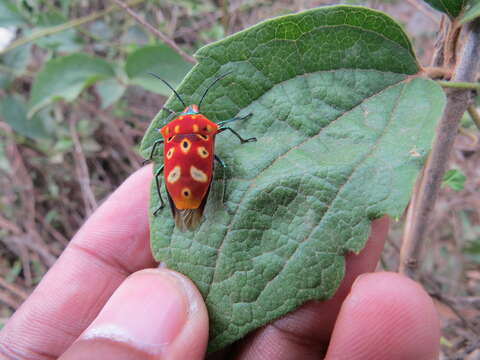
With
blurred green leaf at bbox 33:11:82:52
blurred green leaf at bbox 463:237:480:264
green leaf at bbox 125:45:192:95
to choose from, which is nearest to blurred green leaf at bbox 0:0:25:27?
blurred green leaf at bbox 33:11:82:52

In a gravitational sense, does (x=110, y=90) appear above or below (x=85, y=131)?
above

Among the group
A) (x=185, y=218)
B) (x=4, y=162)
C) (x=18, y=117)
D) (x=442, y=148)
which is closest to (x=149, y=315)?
(x=185, y=218)

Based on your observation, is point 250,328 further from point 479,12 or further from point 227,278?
point 479,12

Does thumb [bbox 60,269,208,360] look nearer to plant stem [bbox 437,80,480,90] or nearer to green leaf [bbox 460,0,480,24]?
plant stem [bbox 437,80,480,90]

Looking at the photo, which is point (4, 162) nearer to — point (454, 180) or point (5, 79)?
point (5, 79)

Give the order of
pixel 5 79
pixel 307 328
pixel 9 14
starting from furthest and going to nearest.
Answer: pixel 5 79
pixel 9 14
pixel 307 328

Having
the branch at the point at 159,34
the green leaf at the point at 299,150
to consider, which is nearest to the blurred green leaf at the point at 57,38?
the branch at the point at 159,34

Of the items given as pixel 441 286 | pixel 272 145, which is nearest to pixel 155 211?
pixel 272 145
